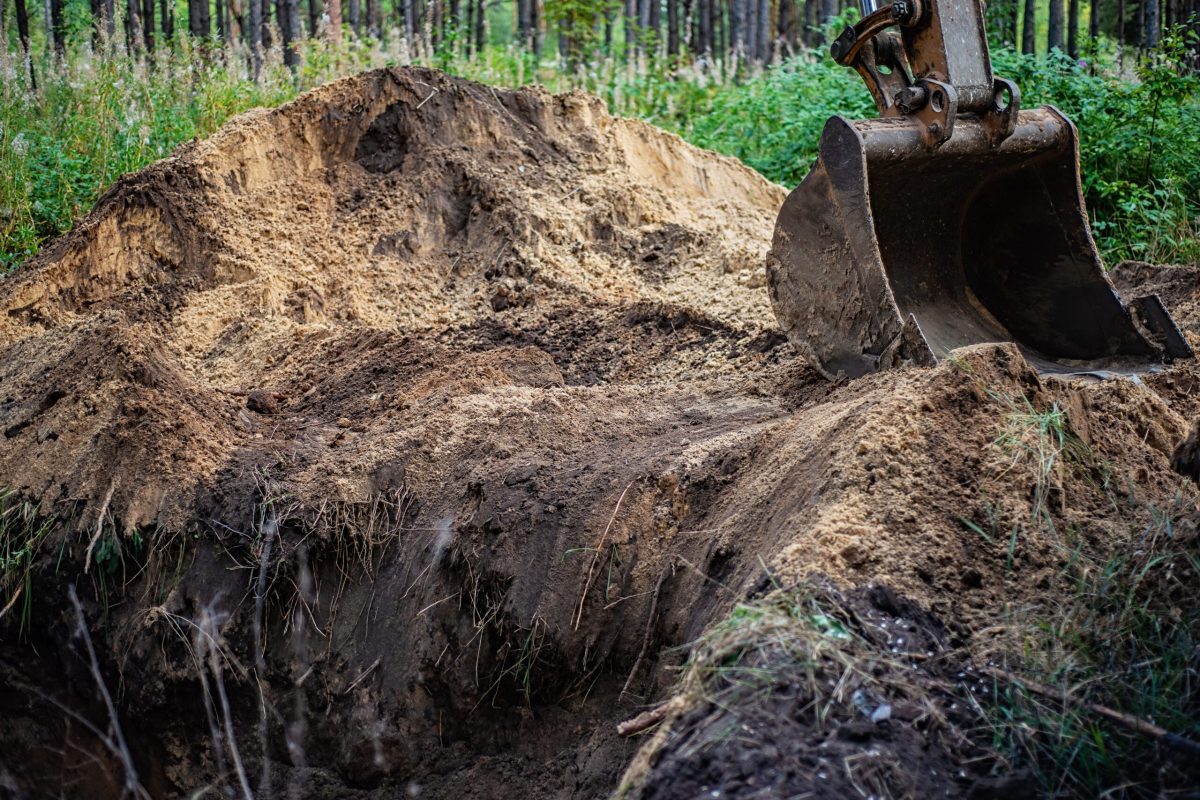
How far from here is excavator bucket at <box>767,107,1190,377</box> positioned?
12.8ft

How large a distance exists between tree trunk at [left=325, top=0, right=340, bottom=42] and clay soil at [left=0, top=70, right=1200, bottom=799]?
18.4ft

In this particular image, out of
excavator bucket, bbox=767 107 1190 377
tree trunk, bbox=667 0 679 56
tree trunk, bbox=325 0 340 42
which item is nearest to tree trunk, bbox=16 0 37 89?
tree trunk, bbox=325 0 340 42

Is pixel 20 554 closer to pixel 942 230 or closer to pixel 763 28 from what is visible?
pixel 942 230

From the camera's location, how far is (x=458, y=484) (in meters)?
4.00

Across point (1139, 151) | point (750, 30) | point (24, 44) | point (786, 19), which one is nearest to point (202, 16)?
point (24, 44)

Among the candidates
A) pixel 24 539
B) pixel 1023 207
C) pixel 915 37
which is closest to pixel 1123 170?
pixel 1023 207

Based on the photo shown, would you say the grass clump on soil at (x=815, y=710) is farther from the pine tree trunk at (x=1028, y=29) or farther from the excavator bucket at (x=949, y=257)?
the pine tree trunk at (x=1028, y=29)

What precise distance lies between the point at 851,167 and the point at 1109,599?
181 cm

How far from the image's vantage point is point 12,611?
171 inches

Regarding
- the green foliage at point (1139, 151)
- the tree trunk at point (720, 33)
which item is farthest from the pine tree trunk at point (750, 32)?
the green foliage at point (1139, 151)

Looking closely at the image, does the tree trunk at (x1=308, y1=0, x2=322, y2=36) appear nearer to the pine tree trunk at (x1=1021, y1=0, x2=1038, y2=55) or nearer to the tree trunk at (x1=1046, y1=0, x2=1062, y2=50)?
the pine tree trunk at (x1=1021, y1=0, x2=1038, y2=55)

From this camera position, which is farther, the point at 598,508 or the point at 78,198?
the point at 78,198

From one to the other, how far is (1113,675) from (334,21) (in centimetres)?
1302

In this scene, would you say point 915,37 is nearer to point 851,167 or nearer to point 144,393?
point 851,167
